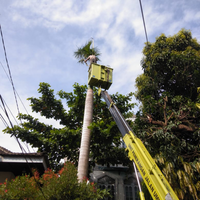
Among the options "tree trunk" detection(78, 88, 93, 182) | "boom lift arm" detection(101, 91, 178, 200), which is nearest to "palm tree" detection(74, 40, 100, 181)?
"tree trunk" detection(78, 88, 93, 182)

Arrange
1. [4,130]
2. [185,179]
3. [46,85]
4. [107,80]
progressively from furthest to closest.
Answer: [46,85] → [4,130] → [107,80] → [185,179]

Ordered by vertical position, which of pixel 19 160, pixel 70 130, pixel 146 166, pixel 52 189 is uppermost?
pixel 70 130

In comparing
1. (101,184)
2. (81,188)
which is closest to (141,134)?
(81,188)

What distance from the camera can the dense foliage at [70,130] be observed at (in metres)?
11.1

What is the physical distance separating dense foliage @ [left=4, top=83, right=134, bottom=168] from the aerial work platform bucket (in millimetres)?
2300

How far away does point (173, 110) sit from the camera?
1099 cm

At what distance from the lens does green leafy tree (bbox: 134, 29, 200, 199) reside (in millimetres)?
8945

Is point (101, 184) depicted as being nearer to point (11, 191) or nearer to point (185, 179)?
point (185, 179)

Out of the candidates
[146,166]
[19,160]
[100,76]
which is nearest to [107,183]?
[19,160]

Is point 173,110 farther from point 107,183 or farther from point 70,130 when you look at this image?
point 107,183

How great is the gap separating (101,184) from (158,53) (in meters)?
11.7

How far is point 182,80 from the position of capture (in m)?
12.0

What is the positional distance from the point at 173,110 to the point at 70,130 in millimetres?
6883

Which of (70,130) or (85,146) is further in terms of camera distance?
(70,130)
